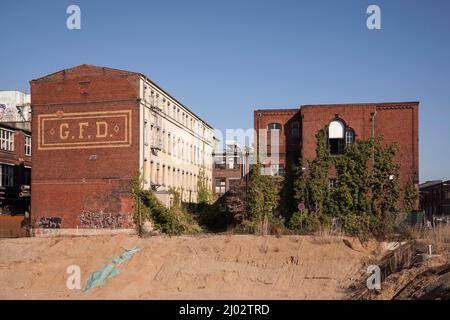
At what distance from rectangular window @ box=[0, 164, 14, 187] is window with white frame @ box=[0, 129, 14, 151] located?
71.2 inches

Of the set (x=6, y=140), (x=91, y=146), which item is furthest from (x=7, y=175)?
(x=91, y=146)

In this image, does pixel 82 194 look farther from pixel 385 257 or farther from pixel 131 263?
pixel 385 257

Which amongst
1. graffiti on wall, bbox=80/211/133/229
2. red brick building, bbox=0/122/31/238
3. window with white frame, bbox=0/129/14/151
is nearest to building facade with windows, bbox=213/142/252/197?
red brick building, bbox=0/122/31/238

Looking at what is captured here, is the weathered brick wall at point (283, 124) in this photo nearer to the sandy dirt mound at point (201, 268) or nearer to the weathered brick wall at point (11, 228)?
the sandy dirt mound at point (201, 268)

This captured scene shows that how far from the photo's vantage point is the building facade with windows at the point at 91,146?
39.3 meters

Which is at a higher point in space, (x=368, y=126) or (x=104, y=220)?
(x=368, y=126)

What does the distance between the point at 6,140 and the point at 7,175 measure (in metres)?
3.39

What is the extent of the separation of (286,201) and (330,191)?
10.7ft

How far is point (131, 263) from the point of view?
24922mm

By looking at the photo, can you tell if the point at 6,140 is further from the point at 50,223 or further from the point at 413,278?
the point at 413,278

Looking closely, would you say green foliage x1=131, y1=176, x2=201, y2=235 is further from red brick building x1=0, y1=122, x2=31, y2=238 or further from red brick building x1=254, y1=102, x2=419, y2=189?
red brick building x1=0, y1=122, x2=31, y2=238

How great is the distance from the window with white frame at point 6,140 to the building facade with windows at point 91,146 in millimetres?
7956

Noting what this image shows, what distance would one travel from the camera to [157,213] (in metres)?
38.8
